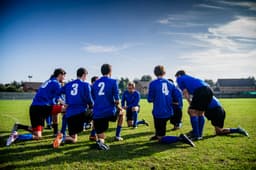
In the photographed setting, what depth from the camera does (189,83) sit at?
7.04 m

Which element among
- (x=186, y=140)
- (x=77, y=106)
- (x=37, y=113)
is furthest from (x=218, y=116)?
(x=37, y=113)

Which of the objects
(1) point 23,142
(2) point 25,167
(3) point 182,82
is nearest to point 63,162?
(2) point 25,167

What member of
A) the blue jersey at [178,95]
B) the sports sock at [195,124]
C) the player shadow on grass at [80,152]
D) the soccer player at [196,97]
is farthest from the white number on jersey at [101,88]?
the sports sock at [195,124]

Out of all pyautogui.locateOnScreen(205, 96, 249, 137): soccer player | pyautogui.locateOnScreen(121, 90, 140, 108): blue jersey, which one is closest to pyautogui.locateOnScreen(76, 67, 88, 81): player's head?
pyautogui.locateOnScreen(121, 90, 140, 108): blue jersey

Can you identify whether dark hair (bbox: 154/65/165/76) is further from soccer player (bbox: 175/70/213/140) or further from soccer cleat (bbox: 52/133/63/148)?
soccer cleat (bbox: 52/133/63/148)

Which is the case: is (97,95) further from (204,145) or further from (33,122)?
(204,145)

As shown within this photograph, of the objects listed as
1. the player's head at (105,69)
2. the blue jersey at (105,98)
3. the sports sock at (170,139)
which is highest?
the player's head at (105,69)

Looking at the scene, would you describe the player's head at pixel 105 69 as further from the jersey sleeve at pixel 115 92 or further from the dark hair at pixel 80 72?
the dark hair at pixel 80 72

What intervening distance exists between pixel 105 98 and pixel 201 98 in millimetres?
2909

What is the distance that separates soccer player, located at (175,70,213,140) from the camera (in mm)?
6750

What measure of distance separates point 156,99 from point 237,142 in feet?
8.40

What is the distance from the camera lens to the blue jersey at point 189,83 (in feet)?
22.7

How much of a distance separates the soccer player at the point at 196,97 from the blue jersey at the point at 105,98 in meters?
2.24

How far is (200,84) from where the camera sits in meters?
6.93
